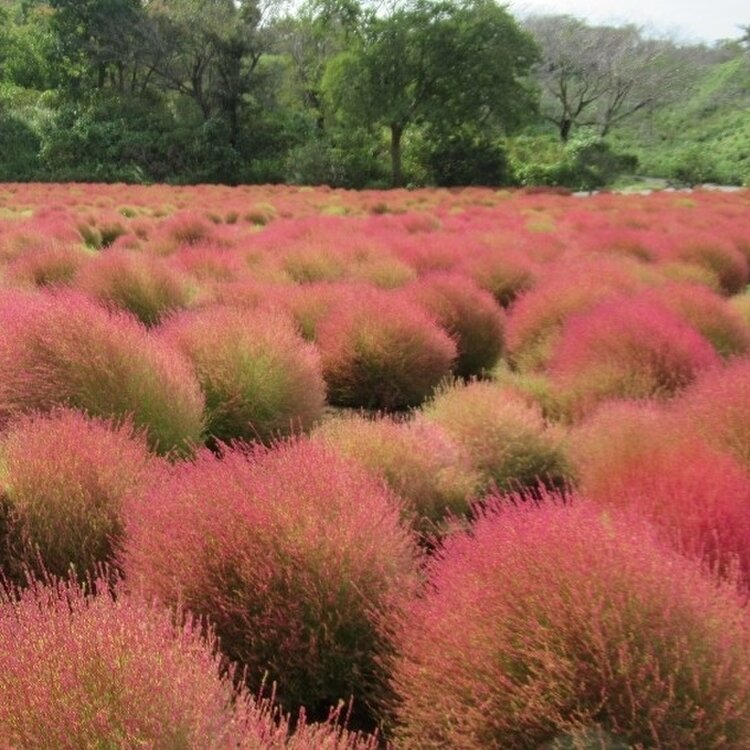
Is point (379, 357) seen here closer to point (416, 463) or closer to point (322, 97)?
point (416, 463)

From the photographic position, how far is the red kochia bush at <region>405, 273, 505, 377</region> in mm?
6324

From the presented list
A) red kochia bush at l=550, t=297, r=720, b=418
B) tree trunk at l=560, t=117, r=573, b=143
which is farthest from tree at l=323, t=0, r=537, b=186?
red kochia bush at l=550, t=297, r=720, b=418

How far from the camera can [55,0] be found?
35.7 metres

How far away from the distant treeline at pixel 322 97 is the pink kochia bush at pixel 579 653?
26.9 meters

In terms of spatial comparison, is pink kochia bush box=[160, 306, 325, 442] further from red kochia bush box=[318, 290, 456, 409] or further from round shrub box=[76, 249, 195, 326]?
round shrub box=[76, 249, 195, 326]

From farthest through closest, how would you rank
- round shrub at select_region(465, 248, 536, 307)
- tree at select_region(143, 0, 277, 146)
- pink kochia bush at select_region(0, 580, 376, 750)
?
tree at select_region(143, 0, 277, 146) < round shrub at select_region(465, 248, 536, 307) < pink kochia bush at select_region(0, 580, 376, 750)

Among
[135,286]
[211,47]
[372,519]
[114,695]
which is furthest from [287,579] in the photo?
[211,47]

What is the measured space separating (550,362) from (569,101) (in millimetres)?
42103

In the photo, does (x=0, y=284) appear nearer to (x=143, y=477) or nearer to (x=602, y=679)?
(x=143, y=477)

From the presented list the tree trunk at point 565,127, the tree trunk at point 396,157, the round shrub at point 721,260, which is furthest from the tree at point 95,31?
the round shrub at point 721,260

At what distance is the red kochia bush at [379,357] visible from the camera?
5.47 meters

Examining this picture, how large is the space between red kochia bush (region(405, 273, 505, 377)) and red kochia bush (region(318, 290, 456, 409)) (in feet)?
2.19

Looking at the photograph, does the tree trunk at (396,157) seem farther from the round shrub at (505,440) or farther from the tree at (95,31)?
the round shrub at (505,440)

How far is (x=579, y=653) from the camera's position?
189 centimetres
